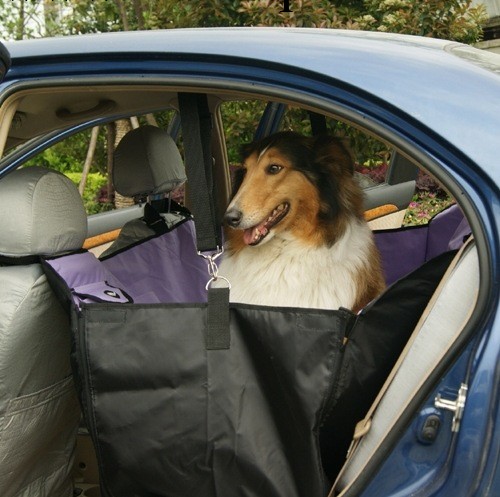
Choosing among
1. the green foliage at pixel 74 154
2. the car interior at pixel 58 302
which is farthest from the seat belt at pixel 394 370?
the green foliage at pixel 74 154

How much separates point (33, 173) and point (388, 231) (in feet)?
5.61

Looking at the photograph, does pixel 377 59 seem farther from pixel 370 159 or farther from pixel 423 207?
pixel 423 207

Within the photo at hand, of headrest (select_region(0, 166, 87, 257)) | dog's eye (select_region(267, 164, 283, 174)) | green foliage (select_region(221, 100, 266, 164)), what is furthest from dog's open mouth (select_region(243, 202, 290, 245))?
green foliage (select_region(221, 100, 266, 164))

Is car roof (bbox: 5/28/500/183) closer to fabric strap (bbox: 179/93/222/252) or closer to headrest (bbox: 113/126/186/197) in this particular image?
fabric strap (bbox: 179/93/222/252)

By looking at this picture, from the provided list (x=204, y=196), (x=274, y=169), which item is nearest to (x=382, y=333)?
→ (x=204, y=196)

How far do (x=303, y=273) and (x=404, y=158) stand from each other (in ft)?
2.93

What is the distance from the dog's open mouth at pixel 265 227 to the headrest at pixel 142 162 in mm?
637

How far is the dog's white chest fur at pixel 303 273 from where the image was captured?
234cm

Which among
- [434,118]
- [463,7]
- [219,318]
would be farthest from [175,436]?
[463,7]

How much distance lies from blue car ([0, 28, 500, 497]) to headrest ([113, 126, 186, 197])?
64cm

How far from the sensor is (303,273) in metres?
2.39

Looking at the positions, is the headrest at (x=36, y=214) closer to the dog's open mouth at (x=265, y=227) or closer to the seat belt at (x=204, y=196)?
the seat belt at (x=204, y=196)

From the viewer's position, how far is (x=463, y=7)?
706 centimetres

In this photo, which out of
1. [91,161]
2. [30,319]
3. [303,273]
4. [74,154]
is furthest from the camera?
[74,154]
